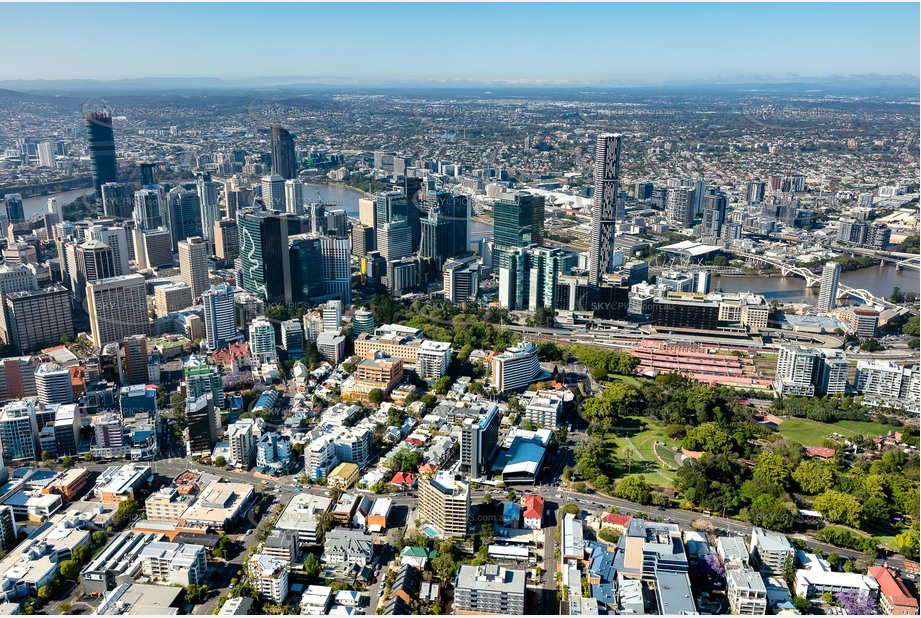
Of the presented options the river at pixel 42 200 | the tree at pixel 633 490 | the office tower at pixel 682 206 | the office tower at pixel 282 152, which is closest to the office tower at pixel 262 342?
the tree at pixel 633 490

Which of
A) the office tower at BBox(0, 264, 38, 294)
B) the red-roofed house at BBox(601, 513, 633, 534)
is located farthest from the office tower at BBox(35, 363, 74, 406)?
the red-roofed house at BBox(601, 513, 633, 534)

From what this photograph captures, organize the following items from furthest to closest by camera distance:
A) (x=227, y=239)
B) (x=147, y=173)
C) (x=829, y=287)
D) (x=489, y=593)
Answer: (x=147, y=173) < (x=227, y=239) < (x=829, y=287) < (x=489, y=593)

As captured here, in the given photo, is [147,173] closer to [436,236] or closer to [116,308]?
[436,236]

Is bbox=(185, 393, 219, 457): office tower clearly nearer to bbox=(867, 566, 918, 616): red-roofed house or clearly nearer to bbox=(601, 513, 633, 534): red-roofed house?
bbox=(601, 513, 633, 534): red-roofed house

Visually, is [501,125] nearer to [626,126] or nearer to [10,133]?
[626,126]

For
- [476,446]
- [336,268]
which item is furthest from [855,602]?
[336,268]

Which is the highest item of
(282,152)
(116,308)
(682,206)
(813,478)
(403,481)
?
(282,152)

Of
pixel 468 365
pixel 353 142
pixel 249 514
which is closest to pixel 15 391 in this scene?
pixel 249 514
